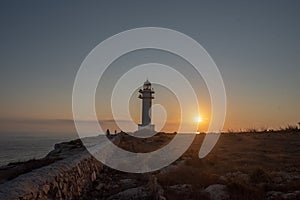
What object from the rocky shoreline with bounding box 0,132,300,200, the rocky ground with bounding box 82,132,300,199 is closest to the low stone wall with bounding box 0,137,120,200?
the rocky shoreline with bounding box 0,132,300,200

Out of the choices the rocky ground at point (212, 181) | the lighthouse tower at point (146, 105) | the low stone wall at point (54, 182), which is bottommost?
the rocky ground at point (212, 181)

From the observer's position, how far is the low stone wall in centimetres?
646

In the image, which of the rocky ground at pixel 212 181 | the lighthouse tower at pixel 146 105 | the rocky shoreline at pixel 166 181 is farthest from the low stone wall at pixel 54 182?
the lighthouse tower at pixel 146 105

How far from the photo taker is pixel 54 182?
26.5 ft

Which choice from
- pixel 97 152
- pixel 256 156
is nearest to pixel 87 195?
pixel 97 152

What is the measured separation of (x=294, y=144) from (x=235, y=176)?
14.1 metres

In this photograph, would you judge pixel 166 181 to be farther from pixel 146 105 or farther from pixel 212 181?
pixel 146 105

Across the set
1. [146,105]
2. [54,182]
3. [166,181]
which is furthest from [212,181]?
[146,105]

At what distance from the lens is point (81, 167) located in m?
11.6

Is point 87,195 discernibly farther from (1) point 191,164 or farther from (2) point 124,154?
(2) point 124,154

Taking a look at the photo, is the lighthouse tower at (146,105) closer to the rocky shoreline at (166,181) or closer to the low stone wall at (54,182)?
the rocky shoreline at (166,181)

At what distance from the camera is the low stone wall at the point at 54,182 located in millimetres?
6461

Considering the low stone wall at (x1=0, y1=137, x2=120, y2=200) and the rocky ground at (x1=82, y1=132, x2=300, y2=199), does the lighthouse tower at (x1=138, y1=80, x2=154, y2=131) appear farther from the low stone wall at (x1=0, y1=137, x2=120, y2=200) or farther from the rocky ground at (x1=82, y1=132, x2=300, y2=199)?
the low stone wall at (x1=0, y1=137, x2=120, y2=200)

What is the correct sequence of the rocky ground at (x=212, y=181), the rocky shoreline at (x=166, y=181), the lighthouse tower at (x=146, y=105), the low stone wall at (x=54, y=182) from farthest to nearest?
the lighthouse tower at (x=146, y=105) < the rocky ground at (x=212, y=181) < the rocky shoreline at (x=166, y=181) < the low stone wall at (x=54, y=182)
